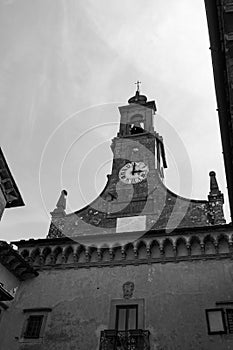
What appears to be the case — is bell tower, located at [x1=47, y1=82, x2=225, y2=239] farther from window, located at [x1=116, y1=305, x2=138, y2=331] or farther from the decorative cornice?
window, located at [x1=116, y1=305, x2=138, y2=331]

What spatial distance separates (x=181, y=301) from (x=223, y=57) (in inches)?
424

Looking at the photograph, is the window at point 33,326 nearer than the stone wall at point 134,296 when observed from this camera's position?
No

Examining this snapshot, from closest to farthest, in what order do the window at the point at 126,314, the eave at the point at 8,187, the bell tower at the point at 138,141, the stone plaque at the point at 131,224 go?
the window at the point at 126,314 → the eave at the point at 8,187 → the stone plaque at the point at 131,224 → the bell tower at the point at 138,141

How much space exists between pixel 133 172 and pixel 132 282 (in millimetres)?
8933

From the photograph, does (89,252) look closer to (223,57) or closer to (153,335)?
(153,335)

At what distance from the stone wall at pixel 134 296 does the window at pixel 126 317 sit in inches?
18.5

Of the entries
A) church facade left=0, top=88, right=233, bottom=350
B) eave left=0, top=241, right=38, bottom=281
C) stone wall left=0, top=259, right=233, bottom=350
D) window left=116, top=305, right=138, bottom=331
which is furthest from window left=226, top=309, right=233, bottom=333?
eave left=0, top=241, right=38, bottom=281

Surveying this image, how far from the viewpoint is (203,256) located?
16.8 m

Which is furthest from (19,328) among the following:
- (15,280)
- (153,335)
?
(153,335)

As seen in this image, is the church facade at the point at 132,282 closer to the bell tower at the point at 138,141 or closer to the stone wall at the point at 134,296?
the stone wall at the point at 134,296

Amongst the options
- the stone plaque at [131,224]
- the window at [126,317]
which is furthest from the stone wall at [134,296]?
the stone plaque at [131,224]

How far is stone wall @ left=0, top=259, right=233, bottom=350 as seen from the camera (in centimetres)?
1489

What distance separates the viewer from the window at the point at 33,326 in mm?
16125

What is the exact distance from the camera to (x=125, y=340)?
14.9 meters
